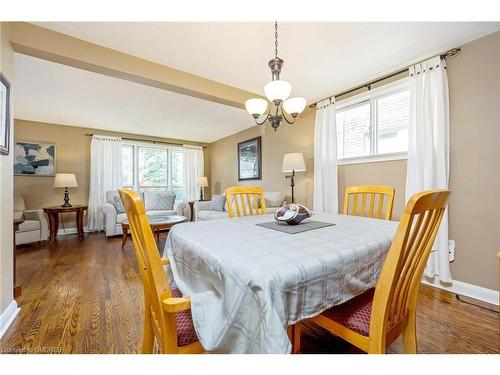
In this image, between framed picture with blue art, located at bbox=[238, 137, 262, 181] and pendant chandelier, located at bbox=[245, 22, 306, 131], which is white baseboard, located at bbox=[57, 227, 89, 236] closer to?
framed picture with blue art, located at bbox=[238, 137, 262, 181]

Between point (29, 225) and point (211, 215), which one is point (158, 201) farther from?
point (29, 225)

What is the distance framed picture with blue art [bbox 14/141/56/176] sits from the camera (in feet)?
13.0

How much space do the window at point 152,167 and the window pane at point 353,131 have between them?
4.31 meters

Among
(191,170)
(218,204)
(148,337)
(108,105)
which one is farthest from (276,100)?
(191,170)

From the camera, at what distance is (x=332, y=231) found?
117 cm

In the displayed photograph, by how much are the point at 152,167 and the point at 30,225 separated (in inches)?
103

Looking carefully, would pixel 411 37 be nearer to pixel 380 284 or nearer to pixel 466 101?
pixel 466 101

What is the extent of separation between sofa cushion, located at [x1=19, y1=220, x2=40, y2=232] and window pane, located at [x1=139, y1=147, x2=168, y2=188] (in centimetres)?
213

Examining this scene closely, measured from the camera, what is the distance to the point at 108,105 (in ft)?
11.3

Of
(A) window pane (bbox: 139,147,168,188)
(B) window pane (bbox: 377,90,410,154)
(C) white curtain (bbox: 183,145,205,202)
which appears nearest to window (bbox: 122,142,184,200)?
(A) window pane (bbox: 139,147,168,188)
